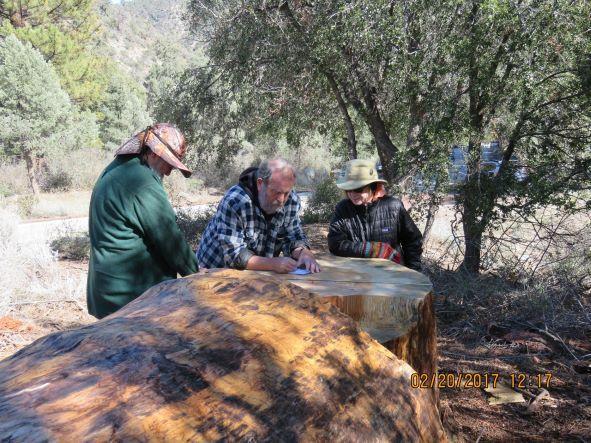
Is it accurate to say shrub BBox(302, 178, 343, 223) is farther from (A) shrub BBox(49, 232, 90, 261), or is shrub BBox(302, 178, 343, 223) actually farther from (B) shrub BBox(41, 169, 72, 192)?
(B) shrub BBox(41, 169, 72, 192)

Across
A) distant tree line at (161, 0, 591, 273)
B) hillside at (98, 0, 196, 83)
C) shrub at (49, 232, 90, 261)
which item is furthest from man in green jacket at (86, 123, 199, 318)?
hillside at (98, 0, 196, 83)

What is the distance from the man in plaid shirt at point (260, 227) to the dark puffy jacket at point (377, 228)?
0.43 m

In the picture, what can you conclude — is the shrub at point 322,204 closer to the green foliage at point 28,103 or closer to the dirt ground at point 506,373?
the dirt ground at point 506,373

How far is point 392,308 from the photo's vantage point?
240 cm

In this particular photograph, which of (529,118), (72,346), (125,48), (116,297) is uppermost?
(125,48)

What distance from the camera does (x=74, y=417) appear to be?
1.14 m

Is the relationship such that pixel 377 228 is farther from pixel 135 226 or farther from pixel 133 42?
pixel 133 42

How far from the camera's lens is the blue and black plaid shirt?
287 cm

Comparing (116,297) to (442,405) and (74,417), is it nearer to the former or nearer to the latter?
(74,417)

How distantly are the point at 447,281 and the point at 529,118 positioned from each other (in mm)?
2369

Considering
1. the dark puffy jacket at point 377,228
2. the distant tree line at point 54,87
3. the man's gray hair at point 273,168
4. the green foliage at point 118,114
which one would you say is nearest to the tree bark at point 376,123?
the dark puffy jacket at point 377,228

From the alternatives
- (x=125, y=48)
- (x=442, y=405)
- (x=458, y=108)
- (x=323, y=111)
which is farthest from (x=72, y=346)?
(x=125, y=48)

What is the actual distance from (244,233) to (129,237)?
0.69 metres

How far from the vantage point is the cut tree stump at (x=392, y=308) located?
2.36 metres
